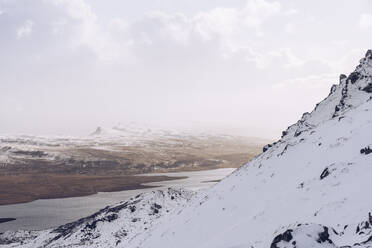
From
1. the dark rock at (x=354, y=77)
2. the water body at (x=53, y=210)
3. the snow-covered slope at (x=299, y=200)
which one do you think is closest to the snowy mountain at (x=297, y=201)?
the snow-covered slope at (x=299, y=200)

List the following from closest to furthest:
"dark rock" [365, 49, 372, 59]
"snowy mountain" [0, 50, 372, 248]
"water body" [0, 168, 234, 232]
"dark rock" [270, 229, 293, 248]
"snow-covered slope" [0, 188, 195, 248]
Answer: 1. "dark rock" [270, 229, 293, 248]
2. "snowy mountain" [0, 50, 372, 248]
3. "snow-covered slope" [0, 188, 195, 248]
4. "dark rock" [365, 49, 372, 59]
5. "water body" [0, 168, 234, 232]

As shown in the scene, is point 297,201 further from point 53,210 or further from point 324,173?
point 53,210

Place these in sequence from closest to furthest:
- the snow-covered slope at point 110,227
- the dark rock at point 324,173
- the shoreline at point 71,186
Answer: the dark rock at point 324,173, the snow-covered slope at point 110,227, the shoreline at point 71,186

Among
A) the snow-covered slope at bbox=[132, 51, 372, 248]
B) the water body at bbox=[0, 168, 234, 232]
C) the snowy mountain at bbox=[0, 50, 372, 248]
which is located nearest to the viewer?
the snow-covered slope at bbox=[132, 51, 372, 248]

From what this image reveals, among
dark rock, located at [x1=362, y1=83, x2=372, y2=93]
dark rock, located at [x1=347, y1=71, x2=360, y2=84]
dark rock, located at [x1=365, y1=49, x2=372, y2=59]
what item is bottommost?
dark rock, located at [x1=362, y1=83, x2=372, y2=93]

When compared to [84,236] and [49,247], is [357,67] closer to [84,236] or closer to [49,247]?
[84,236]

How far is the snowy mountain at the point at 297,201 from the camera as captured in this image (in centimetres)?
2364

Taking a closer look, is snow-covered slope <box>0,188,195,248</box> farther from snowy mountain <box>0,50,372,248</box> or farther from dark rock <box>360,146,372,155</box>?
dark rock <box>360,146,372,155</box>

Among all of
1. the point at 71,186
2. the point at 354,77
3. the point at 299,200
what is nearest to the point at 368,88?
the point at 354,77

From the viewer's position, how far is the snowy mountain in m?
23.6

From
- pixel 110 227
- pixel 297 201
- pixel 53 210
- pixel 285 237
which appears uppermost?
pixel 285 237

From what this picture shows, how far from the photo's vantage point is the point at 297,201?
113ft

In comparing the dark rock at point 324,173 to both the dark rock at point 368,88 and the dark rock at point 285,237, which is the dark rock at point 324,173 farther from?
the dark rock at point 368,88

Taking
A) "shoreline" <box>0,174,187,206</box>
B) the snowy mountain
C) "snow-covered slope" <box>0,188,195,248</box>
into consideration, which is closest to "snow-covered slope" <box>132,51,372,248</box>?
the snowy mountain
